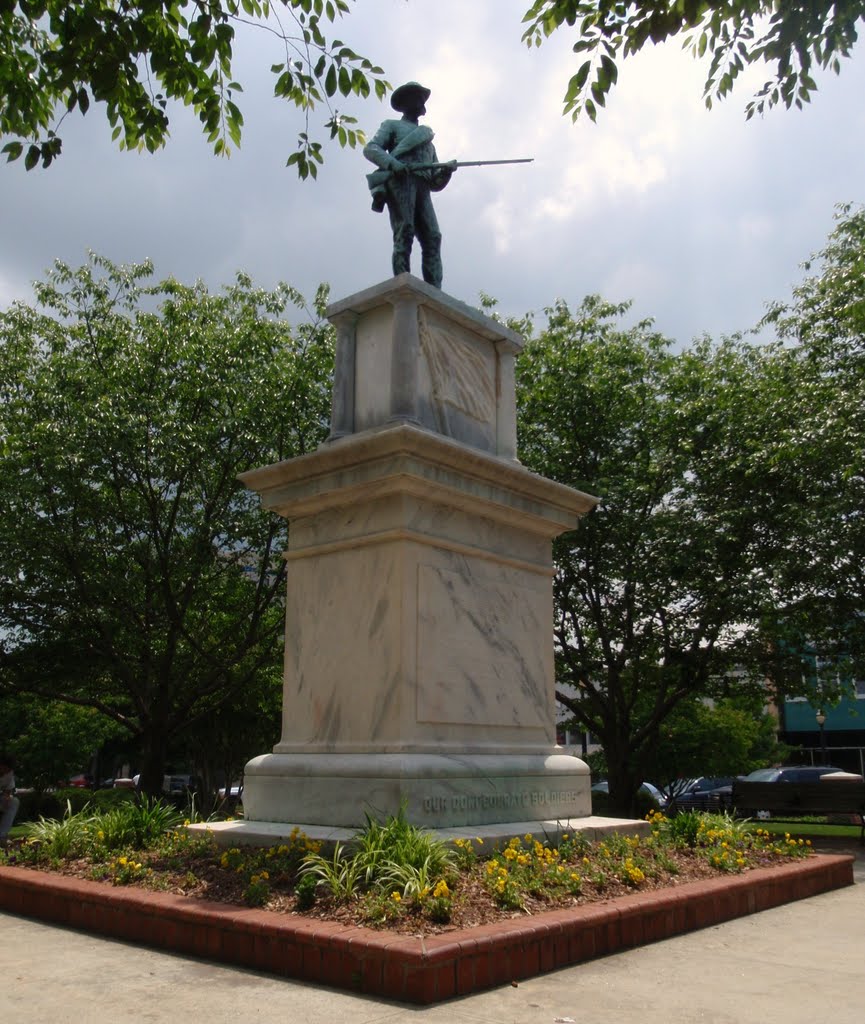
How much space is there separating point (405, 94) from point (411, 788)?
6654 millimetres

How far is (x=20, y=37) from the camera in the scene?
794 cm

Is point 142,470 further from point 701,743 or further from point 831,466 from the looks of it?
point 701,743

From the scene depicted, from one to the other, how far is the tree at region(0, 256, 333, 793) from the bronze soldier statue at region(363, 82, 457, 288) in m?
7.90

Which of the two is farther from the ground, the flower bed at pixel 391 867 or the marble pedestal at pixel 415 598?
the marble pedestal at pixel 415 598

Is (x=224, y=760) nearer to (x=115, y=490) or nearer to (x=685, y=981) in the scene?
(x=115, y=490)

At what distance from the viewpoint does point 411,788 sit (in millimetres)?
6988

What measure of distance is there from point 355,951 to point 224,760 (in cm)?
3051

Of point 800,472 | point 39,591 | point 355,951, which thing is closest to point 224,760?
point 39,591

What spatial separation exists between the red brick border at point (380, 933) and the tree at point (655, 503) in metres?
10.8

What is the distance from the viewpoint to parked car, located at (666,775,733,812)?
34.6 m

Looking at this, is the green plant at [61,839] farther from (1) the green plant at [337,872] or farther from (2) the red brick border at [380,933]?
(1) the green plant at [337,872]

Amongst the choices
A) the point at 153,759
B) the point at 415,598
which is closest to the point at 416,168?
the point at 415,598

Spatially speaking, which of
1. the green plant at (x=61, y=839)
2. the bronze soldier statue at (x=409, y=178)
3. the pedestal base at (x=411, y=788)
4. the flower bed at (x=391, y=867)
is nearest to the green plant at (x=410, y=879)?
the flower bed at (x=391, y=867)

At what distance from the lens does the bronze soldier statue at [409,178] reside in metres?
9.27
